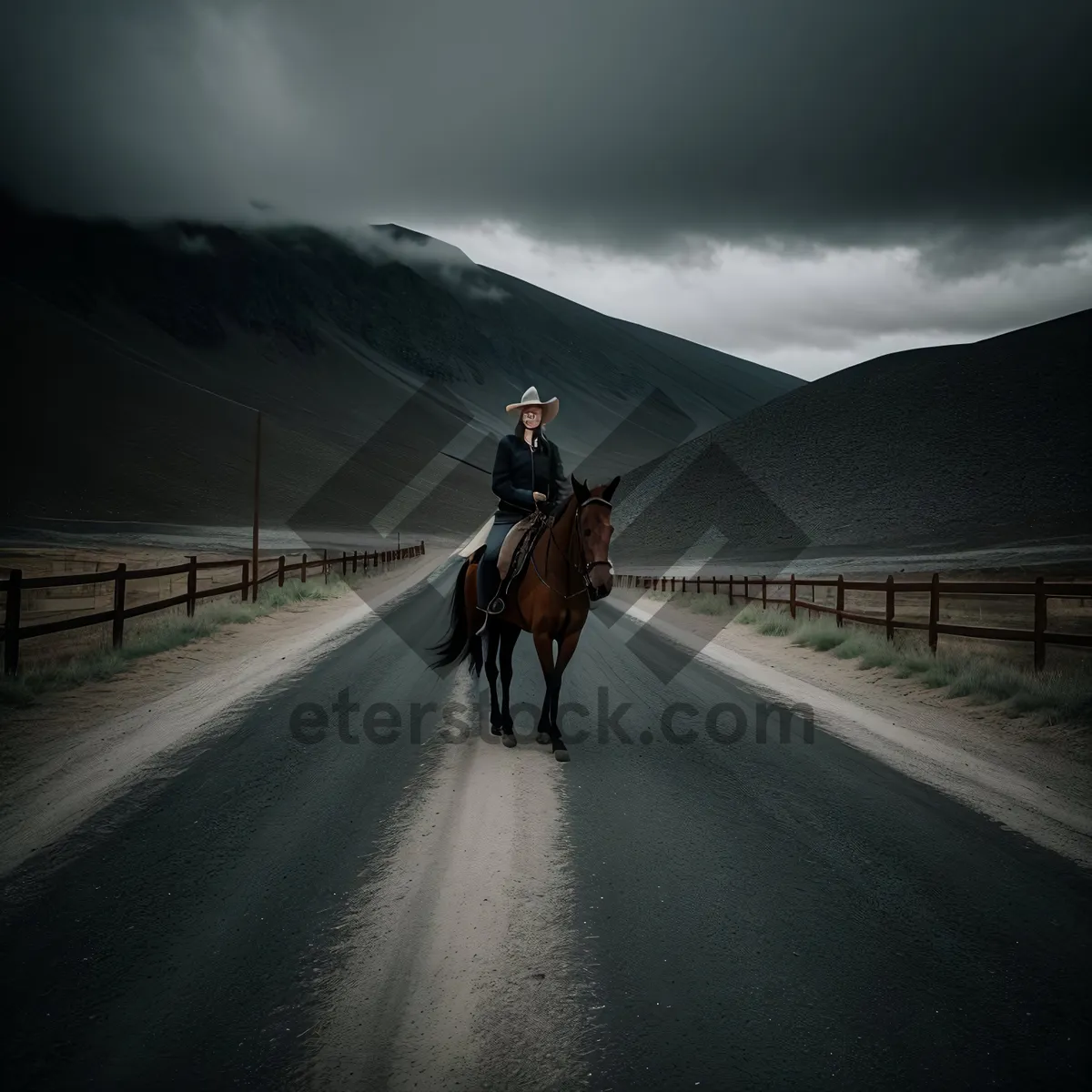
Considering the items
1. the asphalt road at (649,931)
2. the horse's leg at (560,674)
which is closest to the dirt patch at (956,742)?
the asphalt road at (649,931)

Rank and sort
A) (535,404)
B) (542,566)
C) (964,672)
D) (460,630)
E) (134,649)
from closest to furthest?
(542,566)
(535,404)
(460,630)
(964,672)
(134,649)

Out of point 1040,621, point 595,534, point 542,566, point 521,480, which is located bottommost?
point 1040,621

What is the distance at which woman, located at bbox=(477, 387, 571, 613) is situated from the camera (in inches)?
287

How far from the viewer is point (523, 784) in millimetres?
5664

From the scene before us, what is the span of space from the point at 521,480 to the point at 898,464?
7961 centimetres

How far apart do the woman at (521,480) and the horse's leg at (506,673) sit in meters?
0.38

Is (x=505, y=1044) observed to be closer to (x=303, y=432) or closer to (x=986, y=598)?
(x=986, y=598)

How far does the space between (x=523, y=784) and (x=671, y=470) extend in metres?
90.0

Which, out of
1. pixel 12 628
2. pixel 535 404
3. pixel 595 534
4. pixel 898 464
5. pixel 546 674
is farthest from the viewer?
pixel 898 464

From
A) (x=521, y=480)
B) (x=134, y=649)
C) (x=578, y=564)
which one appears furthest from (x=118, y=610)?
(x=578, y=564)

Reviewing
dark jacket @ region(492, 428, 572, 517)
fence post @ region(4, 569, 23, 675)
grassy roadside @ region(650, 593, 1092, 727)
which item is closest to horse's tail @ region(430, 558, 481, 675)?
dark jacket @ region(492, 428, 572, 517)

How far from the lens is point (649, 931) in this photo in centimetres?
355

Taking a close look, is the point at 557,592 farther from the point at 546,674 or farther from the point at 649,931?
the point at 649,931

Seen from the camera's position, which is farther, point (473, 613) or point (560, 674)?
point (473, 613)
